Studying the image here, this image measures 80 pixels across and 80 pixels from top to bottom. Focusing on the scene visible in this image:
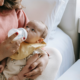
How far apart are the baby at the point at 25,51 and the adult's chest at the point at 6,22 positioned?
0.12m

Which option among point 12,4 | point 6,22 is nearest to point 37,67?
point 6,22

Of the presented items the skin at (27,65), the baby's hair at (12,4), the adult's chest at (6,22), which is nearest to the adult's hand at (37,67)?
the skin at (27,65)

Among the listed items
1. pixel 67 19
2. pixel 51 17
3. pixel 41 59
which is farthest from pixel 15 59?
pixel 67 19

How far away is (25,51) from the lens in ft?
2.51

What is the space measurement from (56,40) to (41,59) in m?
0.50

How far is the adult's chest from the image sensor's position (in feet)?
2.61

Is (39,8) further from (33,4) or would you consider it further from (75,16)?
(75,16)

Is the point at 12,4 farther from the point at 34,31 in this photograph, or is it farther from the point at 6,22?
the point at 34,31

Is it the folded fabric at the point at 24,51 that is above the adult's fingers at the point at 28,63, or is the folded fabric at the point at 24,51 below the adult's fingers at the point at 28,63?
above

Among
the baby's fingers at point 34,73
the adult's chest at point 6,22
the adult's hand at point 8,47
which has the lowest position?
the baby's fingers at point 34,73

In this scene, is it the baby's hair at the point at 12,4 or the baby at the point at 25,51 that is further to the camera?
the baby's hair at the point at 12,4

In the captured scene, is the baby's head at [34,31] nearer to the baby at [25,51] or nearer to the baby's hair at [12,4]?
the baby at [25,51]

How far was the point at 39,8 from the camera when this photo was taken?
3.46 ft

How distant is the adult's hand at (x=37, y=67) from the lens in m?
0.71
